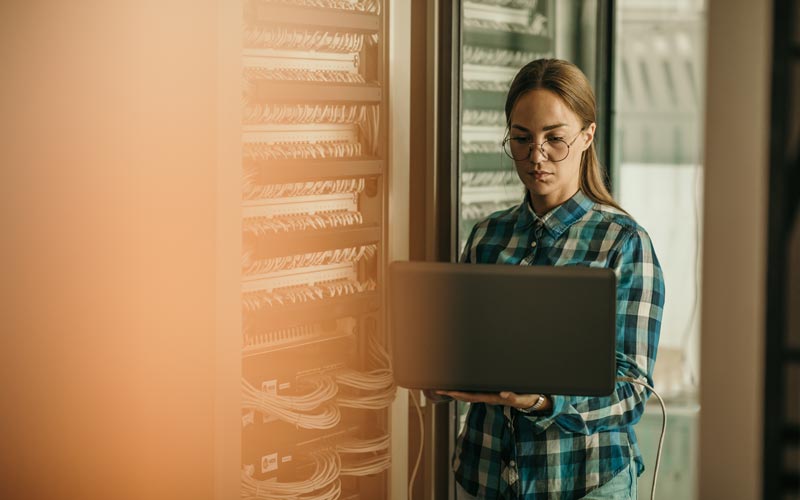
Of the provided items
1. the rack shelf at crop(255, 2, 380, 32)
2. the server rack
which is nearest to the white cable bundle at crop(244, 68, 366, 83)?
the server rack

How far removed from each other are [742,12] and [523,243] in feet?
2.37

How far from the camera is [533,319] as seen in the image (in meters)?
1.59

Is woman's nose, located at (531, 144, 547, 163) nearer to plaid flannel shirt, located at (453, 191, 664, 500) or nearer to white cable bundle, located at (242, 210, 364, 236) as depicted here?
plaid flannel shirt, located at (453, 191, 664, 500)

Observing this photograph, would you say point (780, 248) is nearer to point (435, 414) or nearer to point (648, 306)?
point (648, 306)

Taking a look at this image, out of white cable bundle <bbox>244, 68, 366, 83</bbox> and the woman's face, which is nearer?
the woman's face

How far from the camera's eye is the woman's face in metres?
1.79

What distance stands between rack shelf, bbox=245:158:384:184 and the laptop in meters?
0.39

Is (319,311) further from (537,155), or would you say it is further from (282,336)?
(537,155)

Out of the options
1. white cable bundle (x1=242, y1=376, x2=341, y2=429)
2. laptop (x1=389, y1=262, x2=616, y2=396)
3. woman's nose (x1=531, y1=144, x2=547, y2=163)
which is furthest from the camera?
white cable bundle (x1=242, y1=376, x2=341, y2=429)

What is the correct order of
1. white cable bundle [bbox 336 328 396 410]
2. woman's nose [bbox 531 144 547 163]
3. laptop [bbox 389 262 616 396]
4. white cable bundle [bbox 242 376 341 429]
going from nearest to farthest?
laptop [bbox 389 262 616 396] → woman's nose [bbox 531 144 547 163] → white cable bundle [bbox 242 376 341 429] → white cable bundle [bbox 336 328 396 410]

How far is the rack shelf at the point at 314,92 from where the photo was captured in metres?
1.88

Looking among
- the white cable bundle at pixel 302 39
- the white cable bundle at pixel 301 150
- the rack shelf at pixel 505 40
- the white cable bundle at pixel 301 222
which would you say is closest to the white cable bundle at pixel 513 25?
the rack shelf at pixel 505 40

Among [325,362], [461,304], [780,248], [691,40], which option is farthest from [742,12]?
[691,40]

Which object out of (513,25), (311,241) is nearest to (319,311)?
(311,241)
